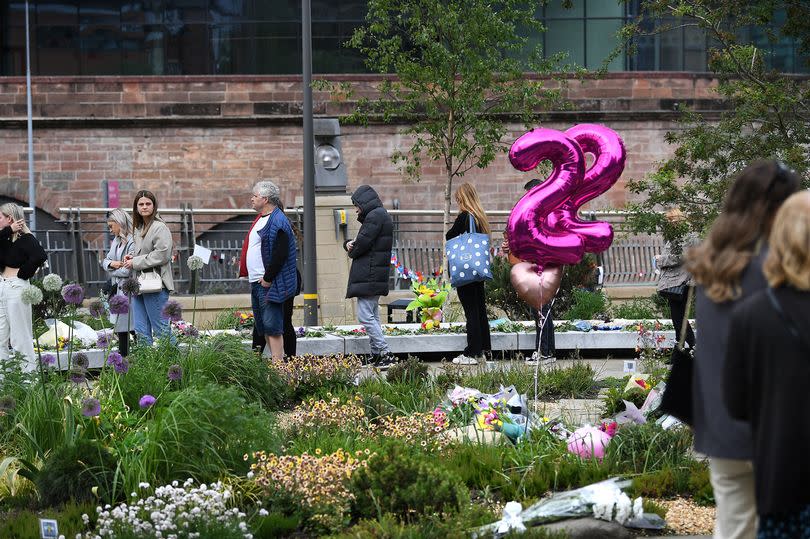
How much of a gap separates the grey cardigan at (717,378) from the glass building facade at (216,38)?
91.4 feet

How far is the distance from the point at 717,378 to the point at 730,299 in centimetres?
29

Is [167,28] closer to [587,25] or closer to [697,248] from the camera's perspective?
[587,25]

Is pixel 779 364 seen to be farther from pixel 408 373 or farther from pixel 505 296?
pixel 505 296

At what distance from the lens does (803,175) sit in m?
10.5

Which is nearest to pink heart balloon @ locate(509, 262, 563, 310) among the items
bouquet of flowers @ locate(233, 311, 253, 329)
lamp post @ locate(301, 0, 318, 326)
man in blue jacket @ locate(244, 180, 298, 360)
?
man in blue jacket @ locate(244, 180, 298, 360)

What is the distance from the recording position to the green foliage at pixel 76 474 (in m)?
6.68

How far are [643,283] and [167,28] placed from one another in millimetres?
14932

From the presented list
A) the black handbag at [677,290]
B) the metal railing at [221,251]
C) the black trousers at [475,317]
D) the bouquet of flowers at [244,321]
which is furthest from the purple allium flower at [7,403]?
the metal railing at [221,251]

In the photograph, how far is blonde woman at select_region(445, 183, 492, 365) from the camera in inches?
488

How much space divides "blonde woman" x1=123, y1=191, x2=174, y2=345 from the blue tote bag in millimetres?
2658

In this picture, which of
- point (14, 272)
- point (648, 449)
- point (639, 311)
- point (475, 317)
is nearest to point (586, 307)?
point (639, 311)

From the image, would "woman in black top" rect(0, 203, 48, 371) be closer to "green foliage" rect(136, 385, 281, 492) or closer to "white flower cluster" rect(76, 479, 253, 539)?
"green foliage" rect(136, 385, 281, 492)

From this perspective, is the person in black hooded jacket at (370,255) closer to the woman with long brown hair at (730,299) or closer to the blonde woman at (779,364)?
the woman with long brown hair at (730,299)

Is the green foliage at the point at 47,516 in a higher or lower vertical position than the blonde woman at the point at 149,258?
lower
